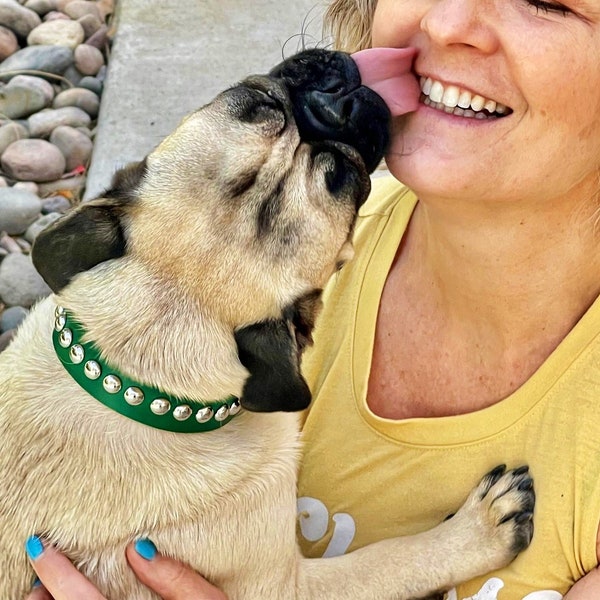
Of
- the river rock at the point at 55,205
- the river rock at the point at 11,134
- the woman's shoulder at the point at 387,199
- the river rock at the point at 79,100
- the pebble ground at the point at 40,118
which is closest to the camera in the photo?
the woman's shoulder at the point at 387,199

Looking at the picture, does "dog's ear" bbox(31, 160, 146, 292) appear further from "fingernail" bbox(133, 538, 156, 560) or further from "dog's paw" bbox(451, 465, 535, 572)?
"dog's paw" bbox(451, 465, 535, 572)

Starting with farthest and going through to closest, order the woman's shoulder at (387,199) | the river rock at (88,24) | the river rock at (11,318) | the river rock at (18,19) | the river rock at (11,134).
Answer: the river rock at (88,24), the river rock at (18,19), the river rock at (11,134), the river rock at (11,318), the woman's shoulder at (387,199)

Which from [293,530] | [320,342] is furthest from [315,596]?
[320,342]

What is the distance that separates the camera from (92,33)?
18.3ft

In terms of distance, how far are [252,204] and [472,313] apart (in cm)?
72

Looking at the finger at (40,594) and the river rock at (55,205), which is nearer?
the finger at (40,594)

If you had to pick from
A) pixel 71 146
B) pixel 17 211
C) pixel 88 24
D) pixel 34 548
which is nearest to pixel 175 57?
pixel 88 24

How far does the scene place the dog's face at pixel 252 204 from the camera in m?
1.87

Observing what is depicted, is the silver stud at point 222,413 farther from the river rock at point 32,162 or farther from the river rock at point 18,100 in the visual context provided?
the river rock at point 18,100

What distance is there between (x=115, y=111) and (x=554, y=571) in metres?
3.86

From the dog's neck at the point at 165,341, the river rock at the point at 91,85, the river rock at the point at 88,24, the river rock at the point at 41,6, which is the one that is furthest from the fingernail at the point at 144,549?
the river rock at the point at 41,6

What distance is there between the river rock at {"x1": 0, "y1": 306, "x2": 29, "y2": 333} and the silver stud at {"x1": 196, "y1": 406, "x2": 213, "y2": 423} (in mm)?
2161

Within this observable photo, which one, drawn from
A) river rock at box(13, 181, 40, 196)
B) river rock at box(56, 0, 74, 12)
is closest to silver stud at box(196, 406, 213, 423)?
river rock at box(13, 181, 40, 196)

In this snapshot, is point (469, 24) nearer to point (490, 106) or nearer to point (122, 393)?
point (490, 106)
